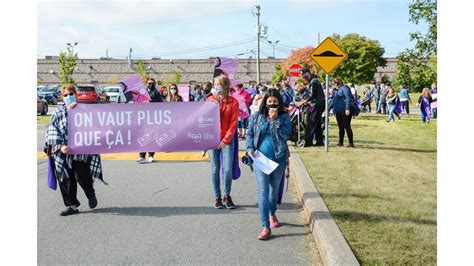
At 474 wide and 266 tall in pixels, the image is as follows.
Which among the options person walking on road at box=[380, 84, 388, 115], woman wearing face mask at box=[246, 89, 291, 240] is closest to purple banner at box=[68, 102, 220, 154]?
woman wearing face mask at box=[246, 89, 291, 240]

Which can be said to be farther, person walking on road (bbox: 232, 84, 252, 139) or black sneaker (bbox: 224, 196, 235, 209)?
person walking on road (bbox: 232, 84, 252, 139)

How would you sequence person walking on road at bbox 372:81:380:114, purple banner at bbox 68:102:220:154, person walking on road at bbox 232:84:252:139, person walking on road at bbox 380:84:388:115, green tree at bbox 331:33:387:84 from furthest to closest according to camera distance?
green tree at bbox 331:33:387:84
person walking on road at bbox 372:81:380:114
person walking on road at bbox 380:84:388:115
person walking on road at bbox 232:84:252:139
purple banner at bbox 68:102:220:154

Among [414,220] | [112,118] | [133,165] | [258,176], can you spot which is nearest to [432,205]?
[414,220]

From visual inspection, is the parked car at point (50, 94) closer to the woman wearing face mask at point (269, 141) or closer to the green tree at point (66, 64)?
the green tree at point (66, 64)

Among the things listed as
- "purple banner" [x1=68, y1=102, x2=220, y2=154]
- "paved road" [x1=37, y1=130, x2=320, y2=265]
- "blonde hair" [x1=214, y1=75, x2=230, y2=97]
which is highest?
"blonde hair" [x1=214, y1=75, x2=230, y2=97]

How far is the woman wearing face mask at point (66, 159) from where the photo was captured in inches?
286

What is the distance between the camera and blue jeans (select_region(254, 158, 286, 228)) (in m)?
6.07

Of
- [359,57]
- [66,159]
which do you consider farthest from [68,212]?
[359,57]

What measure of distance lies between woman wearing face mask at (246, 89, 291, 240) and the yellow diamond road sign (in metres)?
7.27

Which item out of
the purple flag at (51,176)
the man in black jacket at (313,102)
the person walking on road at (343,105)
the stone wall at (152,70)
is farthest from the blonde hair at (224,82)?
the stone wall at (152,70)

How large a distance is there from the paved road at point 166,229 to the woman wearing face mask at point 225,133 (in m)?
0.38

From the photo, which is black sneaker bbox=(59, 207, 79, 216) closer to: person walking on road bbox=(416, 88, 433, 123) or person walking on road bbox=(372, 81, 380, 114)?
person walking on road bbox=(416, 88, 433, 123)

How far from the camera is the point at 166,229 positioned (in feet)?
21.4

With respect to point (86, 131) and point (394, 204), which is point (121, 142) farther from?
point (394, 204)
